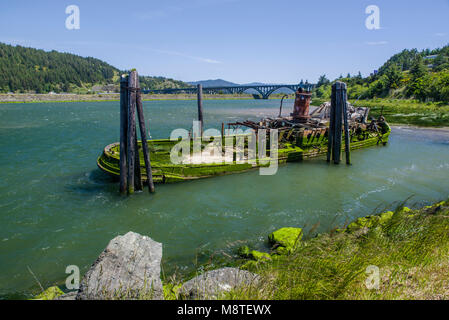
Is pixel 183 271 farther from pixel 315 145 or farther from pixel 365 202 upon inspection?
pixel 315 145

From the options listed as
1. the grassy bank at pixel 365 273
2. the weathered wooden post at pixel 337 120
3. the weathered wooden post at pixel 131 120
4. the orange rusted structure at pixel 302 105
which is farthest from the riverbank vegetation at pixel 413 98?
the grassy bank at pixel 365 273

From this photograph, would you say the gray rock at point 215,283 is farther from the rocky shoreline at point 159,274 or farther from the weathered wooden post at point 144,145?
the weathered wooden post at point 144,145

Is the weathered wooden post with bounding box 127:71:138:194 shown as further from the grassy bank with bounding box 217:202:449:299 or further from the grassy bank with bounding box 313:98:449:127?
the grassy bank with bounding box 313:98:449:127

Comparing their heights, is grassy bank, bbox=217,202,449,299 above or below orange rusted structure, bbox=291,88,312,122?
below

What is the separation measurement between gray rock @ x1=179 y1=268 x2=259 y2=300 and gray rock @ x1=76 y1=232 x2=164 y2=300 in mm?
580

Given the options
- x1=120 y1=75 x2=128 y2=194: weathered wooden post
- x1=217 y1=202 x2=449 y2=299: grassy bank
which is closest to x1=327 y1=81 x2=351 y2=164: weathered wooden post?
x1=217 y1=202 x2=449 y2=299: grassy bank

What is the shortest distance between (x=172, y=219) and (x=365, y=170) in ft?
50.7

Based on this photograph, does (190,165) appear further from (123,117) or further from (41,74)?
(41,74)

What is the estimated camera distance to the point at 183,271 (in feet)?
27.0

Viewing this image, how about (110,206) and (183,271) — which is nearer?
(183,271)

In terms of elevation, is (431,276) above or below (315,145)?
below

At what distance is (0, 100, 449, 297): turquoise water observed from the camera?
944cm

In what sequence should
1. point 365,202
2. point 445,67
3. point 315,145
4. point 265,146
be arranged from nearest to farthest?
point 365,202, point 265,146, point 315,145, point 445,67
